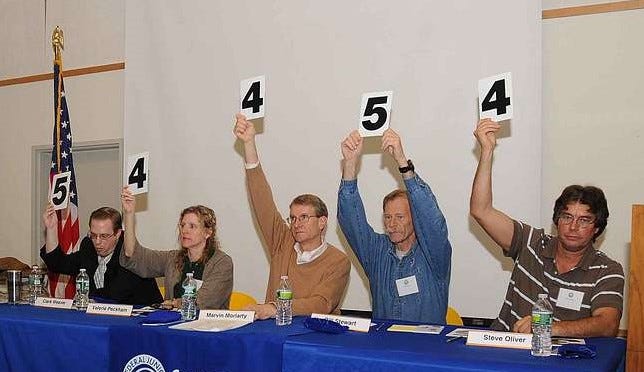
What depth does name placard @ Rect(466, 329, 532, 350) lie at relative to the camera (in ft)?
7.09

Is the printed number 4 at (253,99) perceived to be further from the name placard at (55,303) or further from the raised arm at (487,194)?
the name placard at (55,303)

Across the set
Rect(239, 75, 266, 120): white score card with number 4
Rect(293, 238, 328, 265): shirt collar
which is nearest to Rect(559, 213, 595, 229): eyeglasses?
Rect(293, 238, 328, 265): shirt collar

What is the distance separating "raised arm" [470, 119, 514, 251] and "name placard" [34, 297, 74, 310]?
6.04 feet

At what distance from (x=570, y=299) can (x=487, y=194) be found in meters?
0.58

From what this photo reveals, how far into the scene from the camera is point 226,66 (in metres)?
5.17

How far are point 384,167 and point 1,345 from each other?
2472 mm

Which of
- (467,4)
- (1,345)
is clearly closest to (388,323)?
(1,345)

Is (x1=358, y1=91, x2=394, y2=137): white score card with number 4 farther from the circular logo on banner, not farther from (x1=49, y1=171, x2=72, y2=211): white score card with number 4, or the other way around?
(x1=49, y1=171, x2=72, y2=211): white score card with number 4

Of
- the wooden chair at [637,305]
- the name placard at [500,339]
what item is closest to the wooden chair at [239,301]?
the name placard at [500,339]

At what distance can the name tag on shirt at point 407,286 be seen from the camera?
322 centimetres

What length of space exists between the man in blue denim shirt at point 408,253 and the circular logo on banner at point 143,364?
114 cm

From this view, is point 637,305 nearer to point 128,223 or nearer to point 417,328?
point 417,328

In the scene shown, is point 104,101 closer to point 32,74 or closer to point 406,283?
point 32,74

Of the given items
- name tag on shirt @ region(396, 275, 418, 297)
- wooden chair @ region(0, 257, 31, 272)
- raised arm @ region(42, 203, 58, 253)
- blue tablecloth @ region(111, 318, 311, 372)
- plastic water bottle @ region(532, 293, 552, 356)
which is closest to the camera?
plastic water bottle @ region(532, 293, 552, 356)
